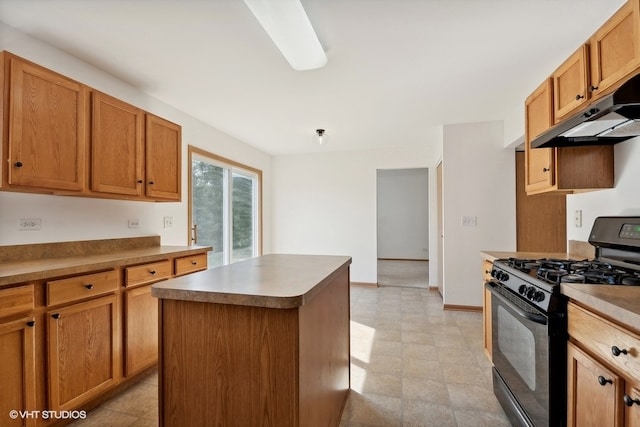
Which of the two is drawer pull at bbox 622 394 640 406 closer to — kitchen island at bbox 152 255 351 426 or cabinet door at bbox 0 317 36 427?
kitchen island at bbox 152 255 351 426

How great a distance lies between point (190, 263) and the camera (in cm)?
253

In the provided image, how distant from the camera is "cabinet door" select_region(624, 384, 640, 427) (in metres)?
0.90

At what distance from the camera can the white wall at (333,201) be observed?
5070 millimetres

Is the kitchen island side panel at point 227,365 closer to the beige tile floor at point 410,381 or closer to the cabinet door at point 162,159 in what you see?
the beige tile floor at point 410,381

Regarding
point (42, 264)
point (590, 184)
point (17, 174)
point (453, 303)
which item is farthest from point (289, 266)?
point (453, 303)

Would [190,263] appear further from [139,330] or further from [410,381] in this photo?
[410,381]

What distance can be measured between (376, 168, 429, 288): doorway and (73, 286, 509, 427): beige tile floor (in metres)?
4.57

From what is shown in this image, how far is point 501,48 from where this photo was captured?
6.77 ft

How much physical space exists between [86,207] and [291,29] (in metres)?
2.04

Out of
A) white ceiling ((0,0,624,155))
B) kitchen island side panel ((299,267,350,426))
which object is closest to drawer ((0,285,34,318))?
kitchen island side panel ((299,267,350,426))

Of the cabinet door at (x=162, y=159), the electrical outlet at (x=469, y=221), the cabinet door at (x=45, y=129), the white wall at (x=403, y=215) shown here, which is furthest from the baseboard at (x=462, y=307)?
the white wall at (x=403, y=215)

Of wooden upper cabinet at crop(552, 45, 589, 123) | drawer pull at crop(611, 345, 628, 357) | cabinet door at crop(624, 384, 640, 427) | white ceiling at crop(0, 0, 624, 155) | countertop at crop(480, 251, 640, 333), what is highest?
white ceiling at crop(0, 0, 624, 155)

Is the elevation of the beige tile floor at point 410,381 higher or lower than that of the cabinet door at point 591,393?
lower

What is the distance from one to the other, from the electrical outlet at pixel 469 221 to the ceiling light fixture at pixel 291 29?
271 centimetres
